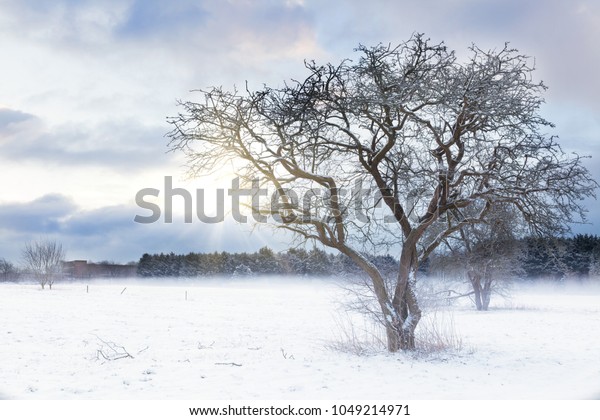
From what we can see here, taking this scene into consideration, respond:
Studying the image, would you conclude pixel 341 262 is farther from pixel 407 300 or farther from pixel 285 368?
pixel 285 368

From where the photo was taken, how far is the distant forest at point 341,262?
14.0 m

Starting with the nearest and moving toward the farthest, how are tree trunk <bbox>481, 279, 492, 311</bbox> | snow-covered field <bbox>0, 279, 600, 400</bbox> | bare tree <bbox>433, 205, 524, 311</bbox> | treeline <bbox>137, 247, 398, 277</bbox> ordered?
snow-covered field <bbox>0, 279, 600, 400</bbox> < bare tree <bbox>433, 205, 524, 311</bbox> < tree trunk <bbox>481, 279, 492, 311</bbox> < treeline <bbox>137, 247, 398, 277</bbox>

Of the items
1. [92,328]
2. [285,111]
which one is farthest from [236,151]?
[92,328]

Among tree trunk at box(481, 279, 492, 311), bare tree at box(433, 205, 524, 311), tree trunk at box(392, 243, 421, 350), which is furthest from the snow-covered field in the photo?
tree trunk at box(481, 279, 492, 311)

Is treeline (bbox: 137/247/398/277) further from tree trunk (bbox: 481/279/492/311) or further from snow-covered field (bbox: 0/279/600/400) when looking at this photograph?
snow-covered field (bbox: 0/279/600/400)

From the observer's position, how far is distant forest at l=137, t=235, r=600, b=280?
13969 millimetres

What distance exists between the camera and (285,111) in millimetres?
12328

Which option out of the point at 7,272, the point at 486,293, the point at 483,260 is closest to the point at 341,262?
the point at 483,260

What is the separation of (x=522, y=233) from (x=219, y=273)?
7997 centimetres

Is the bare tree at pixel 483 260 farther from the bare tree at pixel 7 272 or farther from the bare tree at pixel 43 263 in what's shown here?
the bare tree at pixel 7 272

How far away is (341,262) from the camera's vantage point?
14273 mm

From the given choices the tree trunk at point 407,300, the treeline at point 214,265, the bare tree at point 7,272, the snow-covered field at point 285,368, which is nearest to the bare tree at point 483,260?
the snow-covered field at point 285,368

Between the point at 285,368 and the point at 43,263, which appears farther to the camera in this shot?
the point at 43,263

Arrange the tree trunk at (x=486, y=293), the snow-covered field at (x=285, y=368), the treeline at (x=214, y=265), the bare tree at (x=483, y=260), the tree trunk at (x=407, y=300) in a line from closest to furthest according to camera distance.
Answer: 1. the snow-covered field at (x=285, y=368)
2. the tree trunk at (x=407, y=300)
3. the bare tree at (x=483, y=260)
4. the tree trunk at (x=486, y=293)
5. the treeline at (x=214, y=265)
